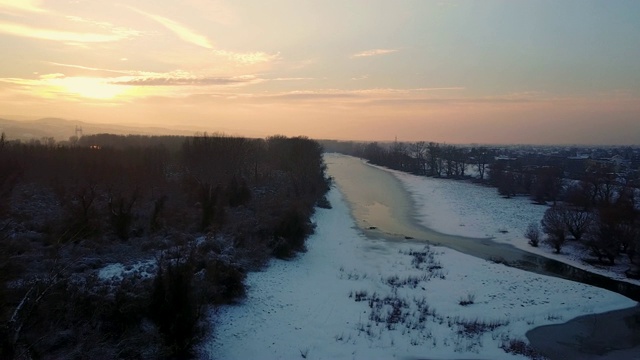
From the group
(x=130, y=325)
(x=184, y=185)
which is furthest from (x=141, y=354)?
(x=184, y=185)

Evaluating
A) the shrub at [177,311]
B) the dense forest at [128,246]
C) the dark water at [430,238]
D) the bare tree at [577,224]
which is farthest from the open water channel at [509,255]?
the shrub at [177,311]

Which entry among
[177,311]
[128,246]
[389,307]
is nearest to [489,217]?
[389,307]

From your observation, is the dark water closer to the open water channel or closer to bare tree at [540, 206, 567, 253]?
the open water channel

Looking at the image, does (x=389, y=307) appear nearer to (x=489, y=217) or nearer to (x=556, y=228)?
(x=556, y=228)

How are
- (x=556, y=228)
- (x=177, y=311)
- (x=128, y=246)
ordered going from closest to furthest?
(x=177, y=311) → (x=128, y=246) → (x=556, y=228)

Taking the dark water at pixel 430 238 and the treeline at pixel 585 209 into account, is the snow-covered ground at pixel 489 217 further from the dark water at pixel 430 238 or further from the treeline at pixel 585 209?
the dark water at pixel 430 238

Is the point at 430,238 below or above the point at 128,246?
below
